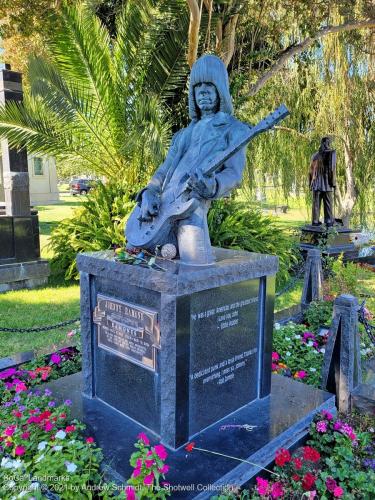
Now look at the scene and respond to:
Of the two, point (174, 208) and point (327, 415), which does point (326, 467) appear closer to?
point (327, 415)

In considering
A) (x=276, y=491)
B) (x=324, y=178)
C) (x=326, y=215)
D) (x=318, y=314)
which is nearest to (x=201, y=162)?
(x=276, y=491)

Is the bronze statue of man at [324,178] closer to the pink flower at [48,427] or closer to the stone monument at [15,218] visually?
the stone monument at [15,218]

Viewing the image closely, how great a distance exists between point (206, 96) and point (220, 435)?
7.54ft

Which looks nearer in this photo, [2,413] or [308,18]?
[2,413]

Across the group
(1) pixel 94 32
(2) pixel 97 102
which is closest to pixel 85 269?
(2) pixel 97 102

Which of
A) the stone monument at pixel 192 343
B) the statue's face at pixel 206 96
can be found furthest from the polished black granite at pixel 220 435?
the statue's face at pixel 206 96

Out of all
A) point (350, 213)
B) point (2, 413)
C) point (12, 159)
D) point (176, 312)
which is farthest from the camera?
point (350, 213)

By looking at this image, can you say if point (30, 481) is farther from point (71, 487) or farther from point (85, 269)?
point (85, 269)

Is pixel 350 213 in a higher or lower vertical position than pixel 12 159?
lower

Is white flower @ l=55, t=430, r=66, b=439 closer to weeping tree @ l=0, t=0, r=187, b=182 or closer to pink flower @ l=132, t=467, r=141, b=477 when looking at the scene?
pink flower @ l=132, t=467, r=141, b=477

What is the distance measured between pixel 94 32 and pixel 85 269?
6.67 m

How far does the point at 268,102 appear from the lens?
11.3m

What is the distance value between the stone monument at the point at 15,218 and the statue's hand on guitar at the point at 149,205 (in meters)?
5.26

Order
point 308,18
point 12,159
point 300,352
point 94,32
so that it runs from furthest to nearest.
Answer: point 308,18 < point 94,32 < point 12,159 < point 300,352
